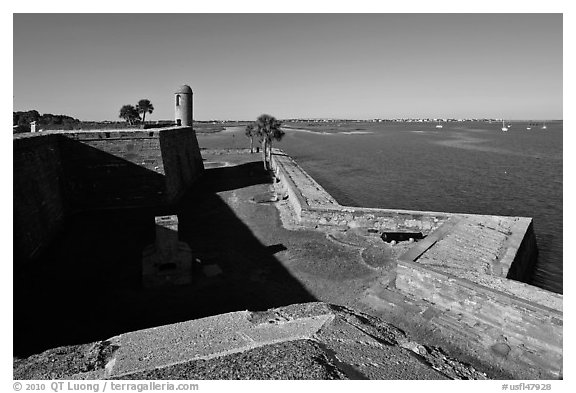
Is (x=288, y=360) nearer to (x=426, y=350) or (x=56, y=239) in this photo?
(x=426, y=350)

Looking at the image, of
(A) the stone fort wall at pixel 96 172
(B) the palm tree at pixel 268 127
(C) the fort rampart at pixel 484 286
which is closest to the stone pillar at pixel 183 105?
(B) the palm tree at pixel 268 127

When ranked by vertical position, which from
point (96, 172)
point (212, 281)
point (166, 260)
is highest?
point (96, 172)

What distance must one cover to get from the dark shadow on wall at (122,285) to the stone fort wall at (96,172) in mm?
1248

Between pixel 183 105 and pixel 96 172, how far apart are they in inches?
495

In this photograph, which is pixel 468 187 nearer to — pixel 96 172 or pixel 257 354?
pixel 96 172

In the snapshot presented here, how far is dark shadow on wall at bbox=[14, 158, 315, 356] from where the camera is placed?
7.93m

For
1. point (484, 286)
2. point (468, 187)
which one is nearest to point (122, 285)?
point (484, 286)

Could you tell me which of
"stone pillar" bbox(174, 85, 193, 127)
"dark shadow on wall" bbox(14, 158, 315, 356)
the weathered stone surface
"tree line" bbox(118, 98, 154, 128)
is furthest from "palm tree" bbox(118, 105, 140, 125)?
the weathered stone surface

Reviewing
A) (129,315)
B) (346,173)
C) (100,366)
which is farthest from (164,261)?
(346,173)

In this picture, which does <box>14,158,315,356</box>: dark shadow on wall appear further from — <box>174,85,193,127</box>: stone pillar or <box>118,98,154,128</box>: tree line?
<box>118,98,154,128</box>: tree line

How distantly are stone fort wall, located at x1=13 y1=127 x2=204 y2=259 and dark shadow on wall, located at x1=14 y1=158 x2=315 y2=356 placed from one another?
1248mm

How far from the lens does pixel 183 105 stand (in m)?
27.8

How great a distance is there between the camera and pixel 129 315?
8.33 m

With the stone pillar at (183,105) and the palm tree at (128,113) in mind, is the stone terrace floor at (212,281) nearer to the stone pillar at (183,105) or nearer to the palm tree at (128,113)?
the stone pillar at (183,105)
